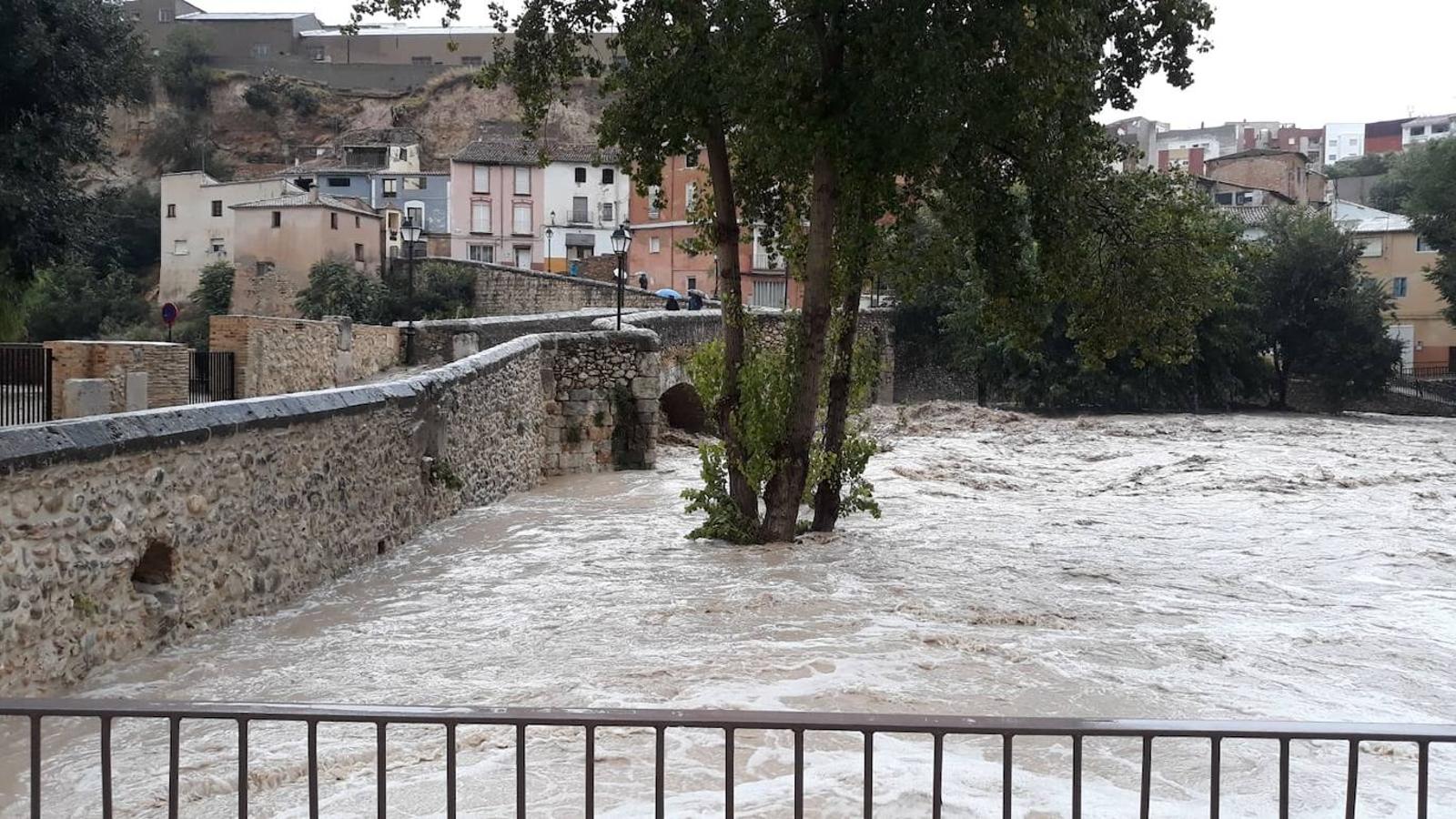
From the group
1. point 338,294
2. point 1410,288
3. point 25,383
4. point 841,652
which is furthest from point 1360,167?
point 841,652

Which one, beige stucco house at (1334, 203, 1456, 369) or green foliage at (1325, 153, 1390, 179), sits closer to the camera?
beige stucco house at (1334, 203, 1456, 369)

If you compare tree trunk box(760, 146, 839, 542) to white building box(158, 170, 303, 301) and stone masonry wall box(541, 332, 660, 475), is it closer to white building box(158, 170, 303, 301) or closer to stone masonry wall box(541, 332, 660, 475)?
stone masonry wall box(541, 332, 660, 475)

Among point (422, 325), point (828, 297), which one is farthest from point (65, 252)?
point (422, 325)

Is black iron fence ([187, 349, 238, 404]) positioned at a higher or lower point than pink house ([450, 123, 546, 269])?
lower

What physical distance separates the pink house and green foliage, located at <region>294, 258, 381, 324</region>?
1344cm

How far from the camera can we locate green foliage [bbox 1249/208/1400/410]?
133ft

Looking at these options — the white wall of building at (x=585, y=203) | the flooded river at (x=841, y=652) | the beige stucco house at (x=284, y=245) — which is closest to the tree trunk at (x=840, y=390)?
the flooded river at (x=841, y=652)

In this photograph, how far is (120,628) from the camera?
7.25 m

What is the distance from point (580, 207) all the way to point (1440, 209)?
1419 inches

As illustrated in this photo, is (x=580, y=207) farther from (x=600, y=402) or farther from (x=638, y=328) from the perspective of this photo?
(x=600, y=402)

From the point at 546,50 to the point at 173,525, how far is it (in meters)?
6.97

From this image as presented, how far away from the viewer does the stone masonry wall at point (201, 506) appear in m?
6.43

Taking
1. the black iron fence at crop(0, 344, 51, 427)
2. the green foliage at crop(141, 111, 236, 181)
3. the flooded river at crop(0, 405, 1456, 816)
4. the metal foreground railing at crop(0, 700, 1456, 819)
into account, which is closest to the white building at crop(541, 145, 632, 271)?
the green foliage at crop(141, 111, 236, 181)

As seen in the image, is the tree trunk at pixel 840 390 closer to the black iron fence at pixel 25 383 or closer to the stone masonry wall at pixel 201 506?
the stone masonry wall at pixel 201 506
